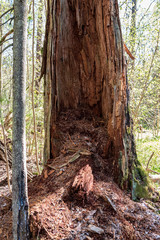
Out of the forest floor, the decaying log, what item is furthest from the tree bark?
the decaying log

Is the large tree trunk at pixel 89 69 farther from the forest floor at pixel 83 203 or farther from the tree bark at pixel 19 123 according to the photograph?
the tree bark at pixel 19 123

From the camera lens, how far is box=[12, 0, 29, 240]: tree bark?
57.8 inches

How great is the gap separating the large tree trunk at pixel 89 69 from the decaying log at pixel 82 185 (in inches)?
20.2

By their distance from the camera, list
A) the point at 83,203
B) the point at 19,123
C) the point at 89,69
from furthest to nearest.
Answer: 1. the point at 89,69
2. the point at 83,203
3. the point at 19,123

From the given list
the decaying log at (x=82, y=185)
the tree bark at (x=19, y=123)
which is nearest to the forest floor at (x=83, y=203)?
the decaying log at (x=82, y=185)

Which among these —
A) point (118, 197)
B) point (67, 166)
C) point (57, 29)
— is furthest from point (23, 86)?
point (118, 197)

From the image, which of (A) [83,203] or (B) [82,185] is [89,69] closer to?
(B) [82,185]

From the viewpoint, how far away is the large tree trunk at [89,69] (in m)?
2.38

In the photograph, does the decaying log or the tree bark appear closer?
the tree bark

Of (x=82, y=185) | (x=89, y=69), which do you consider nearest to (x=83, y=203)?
(x=82, y=185)

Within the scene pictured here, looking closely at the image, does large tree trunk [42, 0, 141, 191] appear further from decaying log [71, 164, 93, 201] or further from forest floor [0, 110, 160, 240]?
decaying log [71, 164, 93, 201]

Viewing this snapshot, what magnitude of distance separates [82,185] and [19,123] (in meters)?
0.96

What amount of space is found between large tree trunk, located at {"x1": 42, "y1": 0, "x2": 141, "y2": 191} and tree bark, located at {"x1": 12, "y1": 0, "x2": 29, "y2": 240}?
1059 mm

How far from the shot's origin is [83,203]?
72.6 inches
